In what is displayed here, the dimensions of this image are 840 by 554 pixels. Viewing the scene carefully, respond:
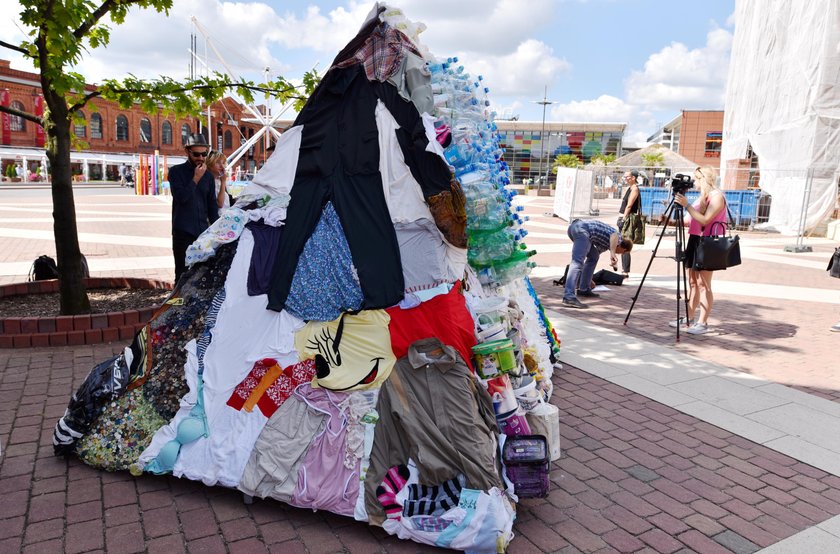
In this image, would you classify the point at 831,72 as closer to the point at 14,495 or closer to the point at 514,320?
the point at 514,320

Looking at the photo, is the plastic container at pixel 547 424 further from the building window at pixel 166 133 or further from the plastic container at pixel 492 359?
the building window at pixel 166 133

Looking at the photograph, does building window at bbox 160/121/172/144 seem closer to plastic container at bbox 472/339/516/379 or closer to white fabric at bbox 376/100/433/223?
white fabric at bbox 376/100/433/223

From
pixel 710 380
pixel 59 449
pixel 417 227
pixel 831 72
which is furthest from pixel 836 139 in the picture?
pixel 59 449

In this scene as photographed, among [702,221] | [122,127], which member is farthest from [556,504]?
[122,127]

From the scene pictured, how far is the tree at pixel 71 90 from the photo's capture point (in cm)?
513

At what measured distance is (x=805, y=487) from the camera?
11.9ft

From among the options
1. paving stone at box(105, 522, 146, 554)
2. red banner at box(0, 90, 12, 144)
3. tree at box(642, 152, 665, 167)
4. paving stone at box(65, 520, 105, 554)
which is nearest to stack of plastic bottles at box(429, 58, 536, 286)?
paving stone at box(105, 522, 146, 554)

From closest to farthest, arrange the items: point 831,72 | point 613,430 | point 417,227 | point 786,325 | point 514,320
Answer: point 417,227
point 514,320
point 613,430
point 786,325
point 831,72

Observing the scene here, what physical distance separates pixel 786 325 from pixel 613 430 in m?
4.68

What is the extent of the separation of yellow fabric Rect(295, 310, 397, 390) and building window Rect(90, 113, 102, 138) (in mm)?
59053

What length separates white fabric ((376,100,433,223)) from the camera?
3441 mm

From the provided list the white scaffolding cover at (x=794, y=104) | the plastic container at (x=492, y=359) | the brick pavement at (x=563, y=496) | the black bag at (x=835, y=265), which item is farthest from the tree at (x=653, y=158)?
the plastic container at (x=492, y=359)

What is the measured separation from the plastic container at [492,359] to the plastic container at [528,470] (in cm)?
47

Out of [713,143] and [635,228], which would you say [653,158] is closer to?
[635,228]
